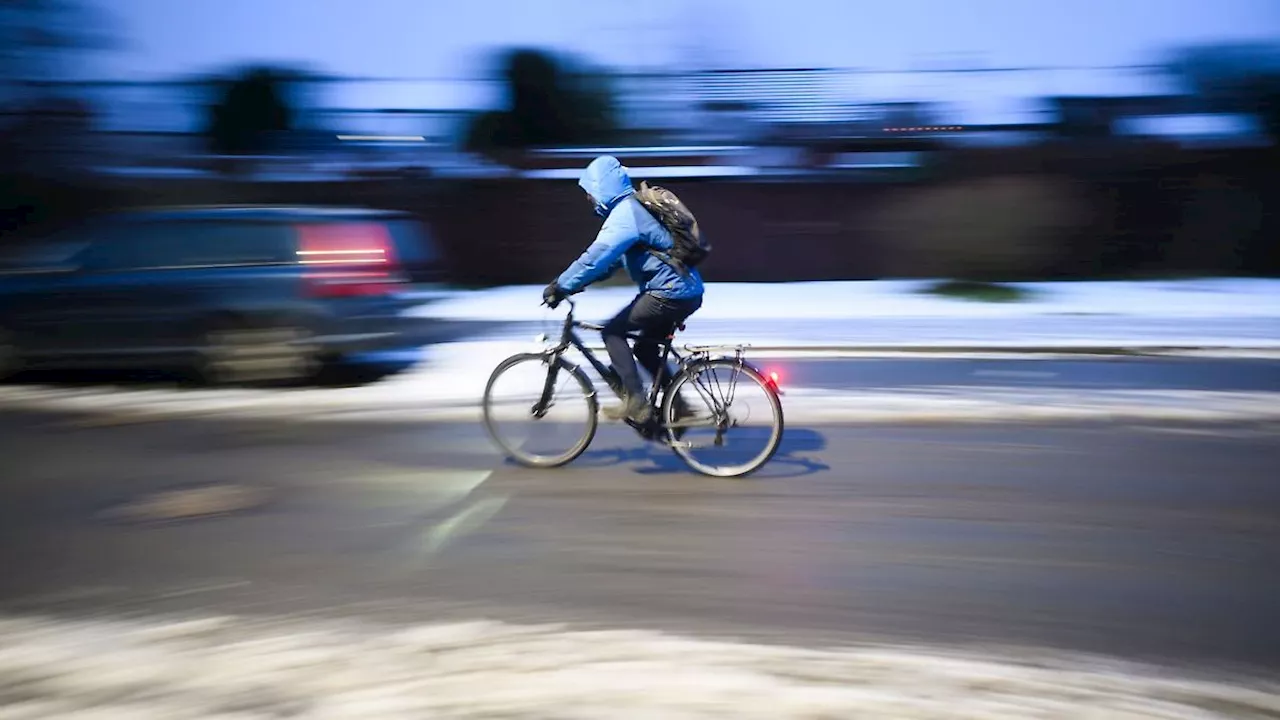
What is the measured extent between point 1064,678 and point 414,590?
241 cm

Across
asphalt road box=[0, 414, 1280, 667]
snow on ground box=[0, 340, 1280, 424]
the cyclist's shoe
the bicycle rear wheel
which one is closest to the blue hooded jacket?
the bicycle rear wheel

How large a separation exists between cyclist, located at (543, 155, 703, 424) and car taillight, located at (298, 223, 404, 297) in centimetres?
424

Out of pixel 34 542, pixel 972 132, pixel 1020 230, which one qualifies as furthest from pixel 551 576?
pixel 972 132

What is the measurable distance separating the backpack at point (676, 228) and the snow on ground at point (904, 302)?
846 cm

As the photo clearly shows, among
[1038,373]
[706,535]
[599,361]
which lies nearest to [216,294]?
[599,361]

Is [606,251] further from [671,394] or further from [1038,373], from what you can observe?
[1038,373]

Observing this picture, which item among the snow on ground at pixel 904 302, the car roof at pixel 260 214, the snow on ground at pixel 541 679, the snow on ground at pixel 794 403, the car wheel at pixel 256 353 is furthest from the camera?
the snow on ground at pixel 904 302

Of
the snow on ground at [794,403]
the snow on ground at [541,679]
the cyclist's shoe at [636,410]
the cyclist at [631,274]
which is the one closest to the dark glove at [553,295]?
the cyclist at [631,274]

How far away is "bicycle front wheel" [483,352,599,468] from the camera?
22.4 feet

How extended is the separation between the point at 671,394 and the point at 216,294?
17.0ft

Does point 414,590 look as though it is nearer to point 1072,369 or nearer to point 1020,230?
point 1072,369

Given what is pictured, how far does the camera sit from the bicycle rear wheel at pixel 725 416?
652 cm

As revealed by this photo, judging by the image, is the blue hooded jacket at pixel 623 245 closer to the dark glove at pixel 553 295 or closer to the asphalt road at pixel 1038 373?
the dark glove at pixel 553 295

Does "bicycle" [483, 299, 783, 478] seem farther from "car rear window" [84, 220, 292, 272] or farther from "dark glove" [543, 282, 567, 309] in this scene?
"car rear window" [84, 220, 292, 272]
